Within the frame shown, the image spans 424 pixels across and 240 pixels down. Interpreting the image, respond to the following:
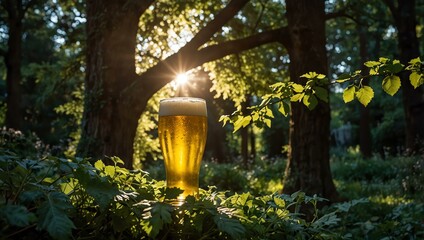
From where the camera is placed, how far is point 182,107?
1669 millimetres

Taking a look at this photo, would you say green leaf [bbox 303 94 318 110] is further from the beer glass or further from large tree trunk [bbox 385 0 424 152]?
large tree trunk [bbox 385 0 424 152]

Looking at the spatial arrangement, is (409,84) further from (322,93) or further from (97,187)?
(97,187)

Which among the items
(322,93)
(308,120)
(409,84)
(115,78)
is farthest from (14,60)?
(322,93)

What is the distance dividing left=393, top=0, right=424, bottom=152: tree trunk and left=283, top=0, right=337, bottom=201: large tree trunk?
22.9ft

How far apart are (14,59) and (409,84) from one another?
13.0 m

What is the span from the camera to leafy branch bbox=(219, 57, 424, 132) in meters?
1.70

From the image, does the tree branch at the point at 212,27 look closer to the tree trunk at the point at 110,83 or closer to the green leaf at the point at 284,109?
the tree trunk at the point at 110,83

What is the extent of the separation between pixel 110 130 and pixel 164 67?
1318 millimetres

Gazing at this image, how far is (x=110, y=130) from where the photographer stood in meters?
6.59

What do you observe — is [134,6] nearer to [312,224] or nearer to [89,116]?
[89,116]

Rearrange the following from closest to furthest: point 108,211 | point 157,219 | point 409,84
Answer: point 157,219 < point 108,211 < point 409,84

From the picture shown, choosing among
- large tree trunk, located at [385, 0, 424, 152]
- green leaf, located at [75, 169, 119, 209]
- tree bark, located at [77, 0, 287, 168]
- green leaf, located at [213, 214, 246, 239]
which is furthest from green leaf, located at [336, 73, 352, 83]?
large tree trunk, located at [385, 0, 424, 152]

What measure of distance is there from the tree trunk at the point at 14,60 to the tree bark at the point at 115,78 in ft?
30.1

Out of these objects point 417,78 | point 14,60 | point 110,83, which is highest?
point 14,60
